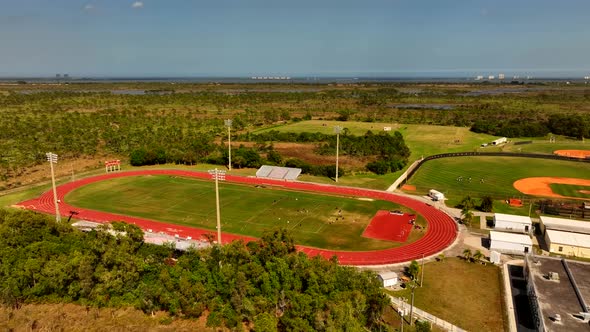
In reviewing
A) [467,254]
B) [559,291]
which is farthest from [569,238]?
[559,291]

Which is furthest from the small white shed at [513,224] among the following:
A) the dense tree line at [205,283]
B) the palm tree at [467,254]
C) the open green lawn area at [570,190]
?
the dense tree line at [205,283]

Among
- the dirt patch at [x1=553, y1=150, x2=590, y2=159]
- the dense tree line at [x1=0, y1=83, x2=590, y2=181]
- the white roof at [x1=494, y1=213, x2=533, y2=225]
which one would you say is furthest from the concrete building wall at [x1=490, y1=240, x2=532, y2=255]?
the dirt patch at [x1=553, y1=150, x2=590, y2=159]

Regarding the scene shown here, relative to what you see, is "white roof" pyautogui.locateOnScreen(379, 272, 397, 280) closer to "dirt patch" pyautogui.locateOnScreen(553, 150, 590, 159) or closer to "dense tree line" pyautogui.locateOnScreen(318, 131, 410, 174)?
"dense tree line" pyautogui.locateOnScreen(318, 131, 410, 174)

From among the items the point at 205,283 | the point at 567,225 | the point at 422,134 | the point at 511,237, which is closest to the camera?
the point at 205,283

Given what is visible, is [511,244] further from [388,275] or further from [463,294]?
[388,275]

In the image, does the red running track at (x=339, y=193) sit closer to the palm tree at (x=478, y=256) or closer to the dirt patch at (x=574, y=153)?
the palm tree at (x=478, y=256)

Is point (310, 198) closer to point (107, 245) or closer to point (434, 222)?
point (434, 222)
